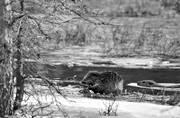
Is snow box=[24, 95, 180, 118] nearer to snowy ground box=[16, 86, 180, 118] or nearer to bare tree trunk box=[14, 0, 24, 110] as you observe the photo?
snowy ground box=[16, 86, 180, 118]

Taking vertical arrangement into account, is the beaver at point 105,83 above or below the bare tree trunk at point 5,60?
below

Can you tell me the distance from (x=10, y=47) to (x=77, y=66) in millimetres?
8048

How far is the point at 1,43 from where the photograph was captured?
5.55m

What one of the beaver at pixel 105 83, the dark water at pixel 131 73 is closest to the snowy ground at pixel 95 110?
the beaver at pixel 105 83

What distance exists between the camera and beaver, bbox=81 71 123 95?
9891 mm

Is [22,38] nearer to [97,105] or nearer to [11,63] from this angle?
[11,63]

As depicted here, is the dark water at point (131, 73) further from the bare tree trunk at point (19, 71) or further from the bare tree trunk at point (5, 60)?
the bare tree trunk at point (5, 60)

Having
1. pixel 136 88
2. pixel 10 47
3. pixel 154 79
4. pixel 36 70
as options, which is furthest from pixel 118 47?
pixel 10 47

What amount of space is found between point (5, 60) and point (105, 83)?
4.67m

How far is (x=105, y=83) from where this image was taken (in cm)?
1002

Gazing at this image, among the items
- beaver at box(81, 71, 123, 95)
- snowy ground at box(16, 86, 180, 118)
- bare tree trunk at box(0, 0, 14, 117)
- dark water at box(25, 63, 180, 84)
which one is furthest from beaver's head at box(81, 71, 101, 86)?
bare tree trunk at box(0, 0, 14, 117)

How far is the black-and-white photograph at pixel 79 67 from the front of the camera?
20.0 ft

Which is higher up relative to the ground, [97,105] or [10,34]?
[10,34]

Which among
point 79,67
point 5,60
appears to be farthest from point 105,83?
point 5,60
